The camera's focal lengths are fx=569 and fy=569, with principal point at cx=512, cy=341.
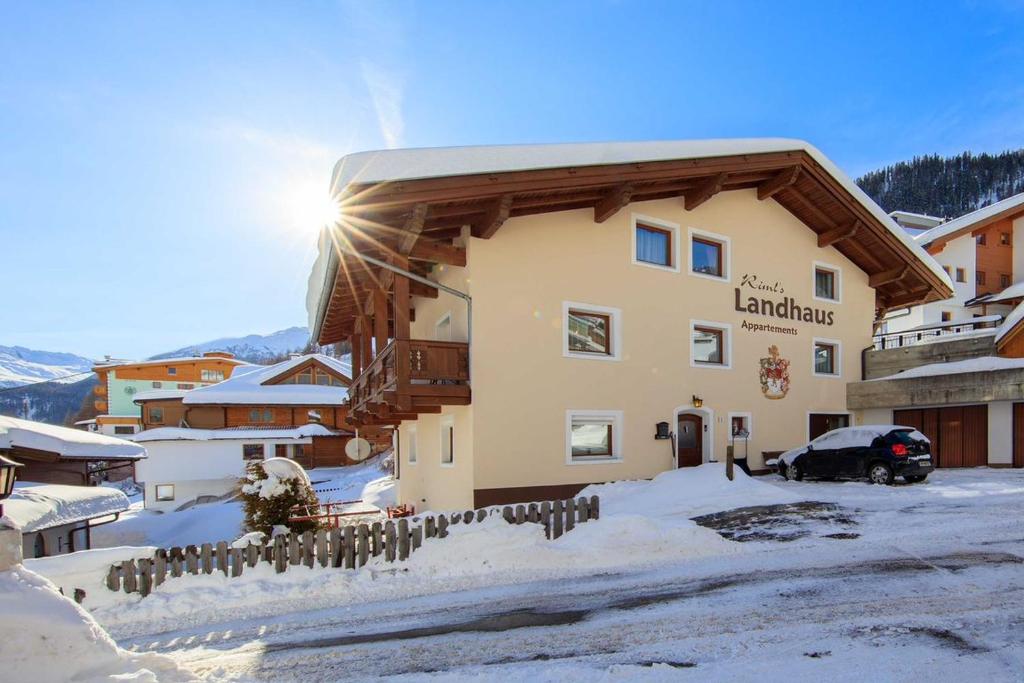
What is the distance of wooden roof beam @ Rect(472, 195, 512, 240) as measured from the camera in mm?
12192

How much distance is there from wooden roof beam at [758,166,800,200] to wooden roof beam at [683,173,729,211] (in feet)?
7.52

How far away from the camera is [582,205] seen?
14.5m

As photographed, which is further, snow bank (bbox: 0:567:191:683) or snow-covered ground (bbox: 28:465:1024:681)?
snow-covered ground (bbox: 28:465:1024:681)

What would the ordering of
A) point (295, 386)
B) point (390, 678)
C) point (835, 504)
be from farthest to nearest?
point (295, 386) → point (835, 504) → point (390, 678)

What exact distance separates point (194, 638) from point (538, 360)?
877 centimetres

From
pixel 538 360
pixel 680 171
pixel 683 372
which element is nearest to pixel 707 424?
pixel 683 372

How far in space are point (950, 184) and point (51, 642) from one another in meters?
95.9

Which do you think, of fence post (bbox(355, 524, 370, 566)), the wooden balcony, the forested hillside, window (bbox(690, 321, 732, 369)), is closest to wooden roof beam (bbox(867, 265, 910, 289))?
window (bbox(690, 321, 732, 369))

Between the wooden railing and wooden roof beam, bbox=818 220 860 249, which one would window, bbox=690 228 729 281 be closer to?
wooden roof beam, bbox=818 220 860 249

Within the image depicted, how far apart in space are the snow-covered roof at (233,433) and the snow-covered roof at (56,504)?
1771cm

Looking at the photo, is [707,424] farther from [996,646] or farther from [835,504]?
[996,646]

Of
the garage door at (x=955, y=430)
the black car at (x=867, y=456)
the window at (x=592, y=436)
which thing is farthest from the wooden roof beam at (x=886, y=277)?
the window at (x=592, y=436)

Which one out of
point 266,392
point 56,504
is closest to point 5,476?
point 56,504

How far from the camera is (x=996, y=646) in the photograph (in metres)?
5.17
